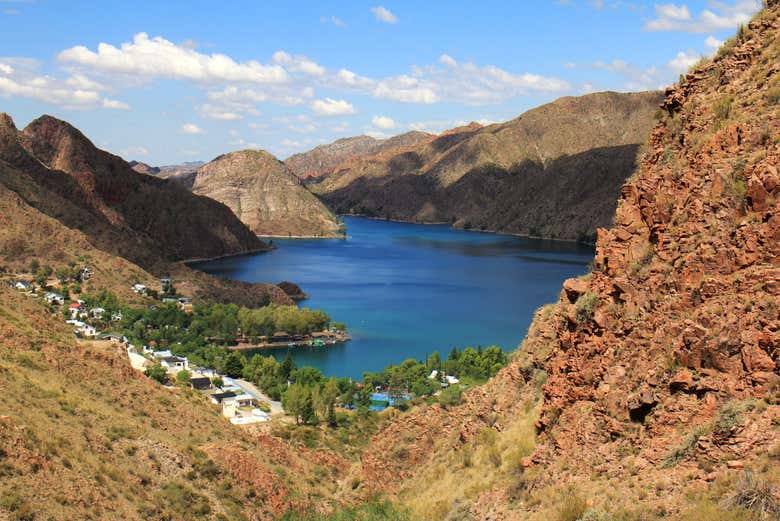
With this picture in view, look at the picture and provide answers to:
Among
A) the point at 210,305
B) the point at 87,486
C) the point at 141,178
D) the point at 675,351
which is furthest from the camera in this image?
the point at 141,178

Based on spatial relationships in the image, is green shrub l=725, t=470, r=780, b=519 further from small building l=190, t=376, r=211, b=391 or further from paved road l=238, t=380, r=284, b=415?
small building l=190, t=376, r=211, b=391

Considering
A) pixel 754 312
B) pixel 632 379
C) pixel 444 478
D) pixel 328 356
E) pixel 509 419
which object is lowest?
pixel 328 356

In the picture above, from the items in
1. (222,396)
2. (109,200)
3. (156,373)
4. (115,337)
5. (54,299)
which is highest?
(109,200)

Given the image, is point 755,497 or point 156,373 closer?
point 755,497

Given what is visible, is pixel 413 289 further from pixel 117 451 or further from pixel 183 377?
pixel 117 451

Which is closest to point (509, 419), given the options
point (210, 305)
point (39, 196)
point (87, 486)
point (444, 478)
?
point (444, 478)

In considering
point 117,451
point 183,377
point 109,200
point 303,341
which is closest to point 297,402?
point 183,377

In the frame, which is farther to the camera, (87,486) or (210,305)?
(210,305)

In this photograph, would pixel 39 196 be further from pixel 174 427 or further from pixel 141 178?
pixel 174 427
